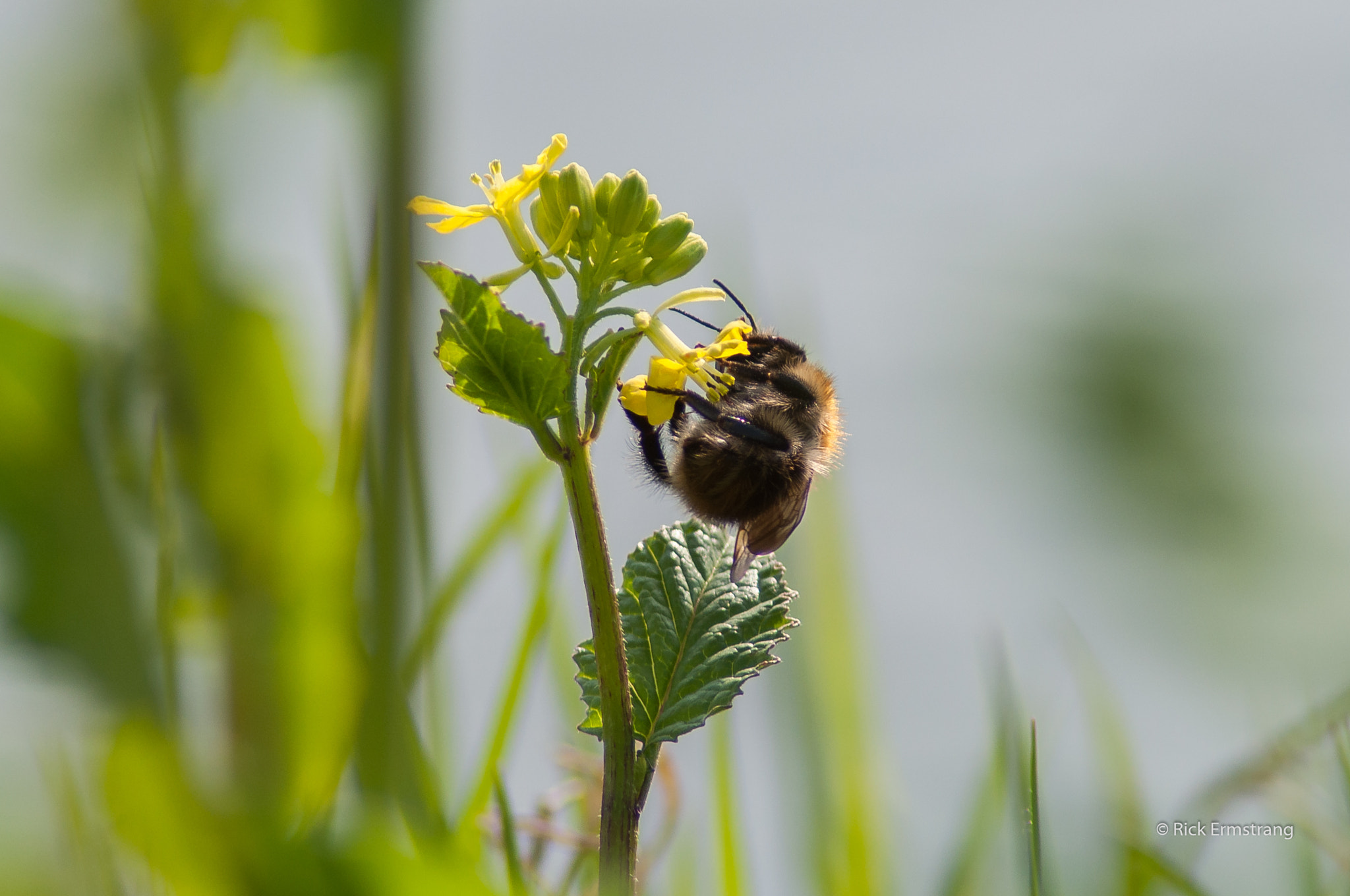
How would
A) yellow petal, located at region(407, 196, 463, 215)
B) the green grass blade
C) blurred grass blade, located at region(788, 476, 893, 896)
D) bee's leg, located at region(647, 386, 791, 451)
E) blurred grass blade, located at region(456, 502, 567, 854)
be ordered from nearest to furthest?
1. the green grass blade
2. yellow petal, located at region(407, 196, 463, 215)
3. blurred grass blade, located at region(456, 502, 567, 854)
4. bee's leg, located at region(647, 386, 791, 451)
5. blurred grass blade, located at region(788, 476, 893, 896)

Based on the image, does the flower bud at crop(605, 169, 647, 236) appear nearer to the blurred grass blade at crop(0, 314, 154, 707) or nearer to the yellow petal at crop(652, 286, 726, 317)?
the yellow petal at crop(652, 286, 726, 317)

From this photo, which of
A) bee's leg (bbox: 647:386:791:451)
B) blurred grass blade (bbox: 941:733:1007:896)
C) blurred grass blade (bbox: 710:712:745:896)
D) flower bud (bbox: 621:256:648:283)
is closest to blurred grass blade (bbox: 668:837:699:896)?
blurred grass blade (bbox: 710:712:745:896)

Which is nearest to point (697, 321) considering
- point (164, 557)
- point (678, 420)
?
point (678, 420)

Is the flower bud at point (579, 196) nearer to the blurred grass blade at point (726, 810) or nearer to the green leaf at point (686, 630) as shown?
the green leaf at point (686, 630)

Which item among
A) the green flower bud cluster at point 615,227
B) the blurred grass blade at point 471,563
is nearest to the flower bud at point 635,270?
the green flower bud cluster at point 615,227

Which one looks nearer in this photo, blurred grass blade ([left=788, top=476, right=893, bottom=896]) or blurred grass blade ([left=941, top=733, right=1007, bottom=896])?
blurred grass blade ([left=941, top=733, right=1007, bottom=896])

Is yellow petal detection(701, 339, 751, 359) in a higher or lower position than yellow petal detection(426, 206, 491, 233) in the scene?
lower
